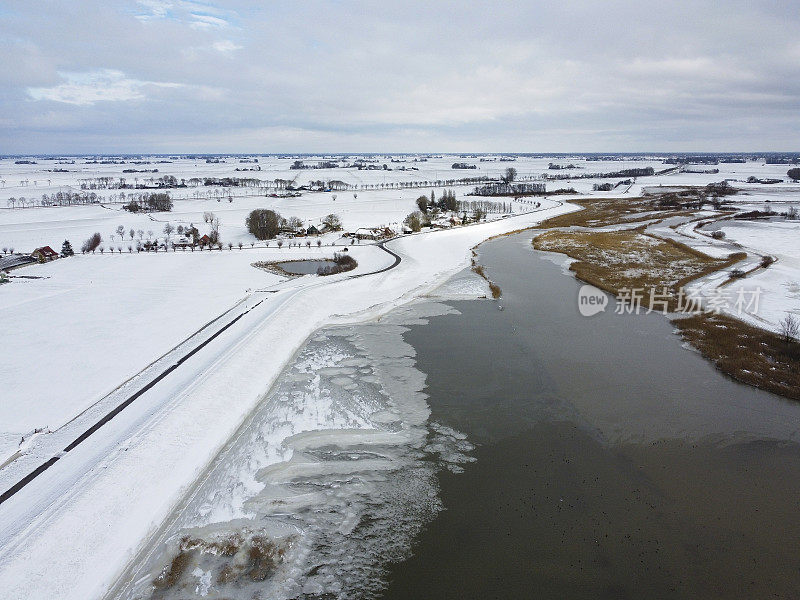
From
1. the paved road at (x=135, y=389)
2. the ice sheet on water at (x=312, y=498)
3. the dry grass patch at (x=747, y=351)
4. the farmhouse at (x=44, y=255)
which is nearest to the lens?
the ice sheet on water at (x=312, y=498)

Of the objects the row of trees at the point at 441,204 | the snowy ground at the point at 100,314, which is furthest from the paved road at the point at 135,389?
the row of trees at the point at 441,204

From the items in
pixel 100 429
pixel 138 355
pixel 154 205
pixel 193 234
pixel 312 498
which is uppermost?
pixel 154 205

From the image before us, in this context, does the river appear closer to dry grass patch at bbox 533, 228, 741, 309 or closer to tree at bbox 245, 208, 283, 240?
dry grass patch at bbox 533, 228, 741, 309

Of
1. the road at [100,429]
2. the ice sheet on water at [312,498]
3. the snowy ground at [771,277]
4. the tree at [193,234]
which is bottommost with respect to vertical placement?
the ice sheet on water at [312,498]

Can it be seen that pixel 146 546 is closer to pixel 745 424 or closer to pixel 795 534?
pixel 795 534

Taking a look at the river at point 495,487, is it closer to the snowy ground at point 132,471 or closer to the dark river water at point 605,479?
the dark river water at point 605,479

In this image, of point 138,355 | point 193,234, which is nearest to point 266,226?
point 193,234

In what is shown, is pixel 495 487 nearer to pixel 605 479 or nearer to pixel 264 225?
pixel 605 479
